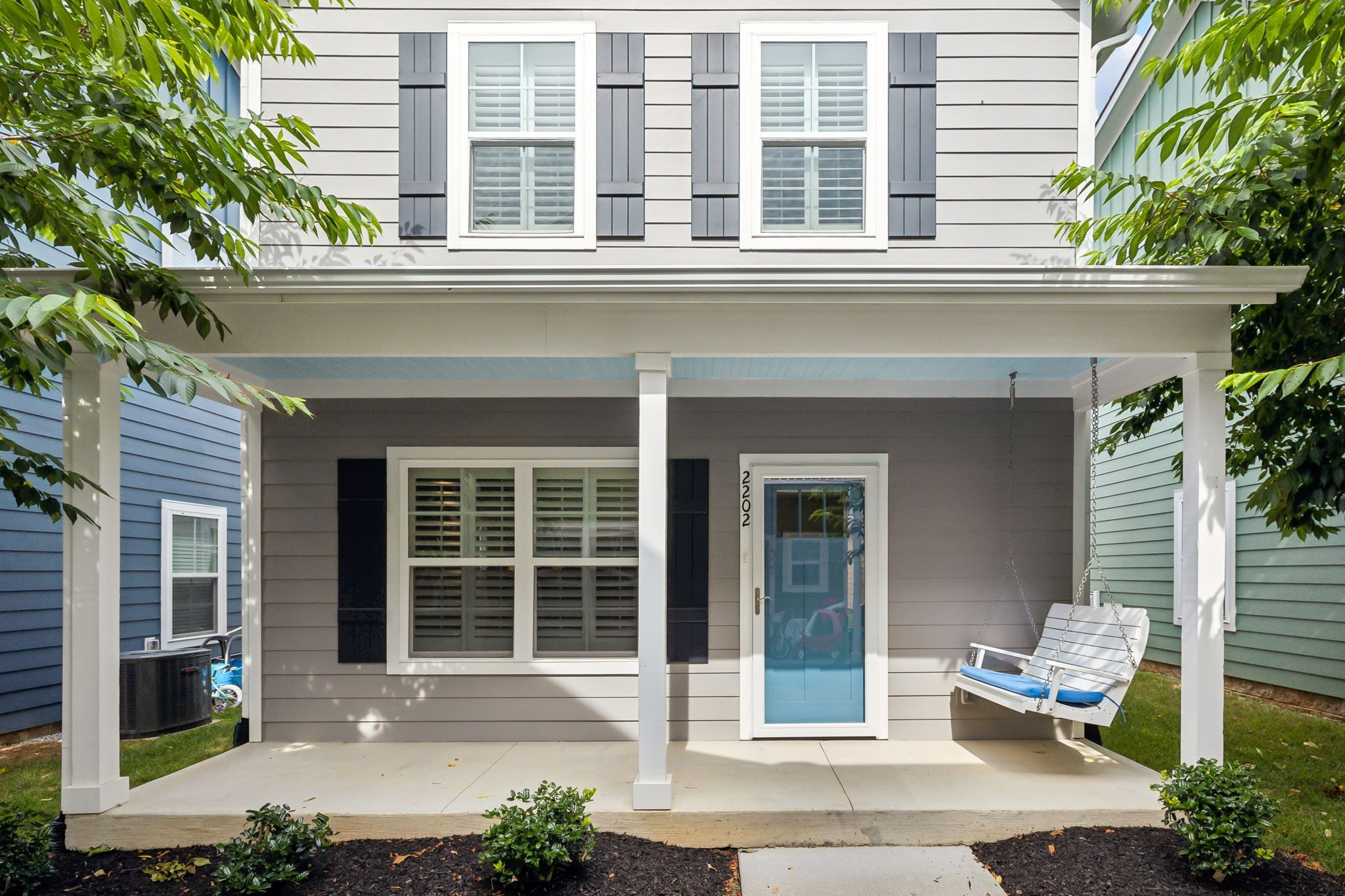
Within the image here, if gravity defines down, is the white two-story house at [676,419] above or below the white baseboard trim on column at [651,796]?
above

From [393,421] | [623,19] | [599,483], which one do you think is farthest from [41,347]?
[623,19]

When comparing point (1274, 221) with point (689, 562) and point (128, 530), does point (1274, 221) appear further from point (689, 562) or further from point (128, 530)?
point (128, 530)

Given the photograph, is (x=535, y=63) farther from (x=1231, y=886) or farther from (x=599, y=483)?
(x=1231, y=886)

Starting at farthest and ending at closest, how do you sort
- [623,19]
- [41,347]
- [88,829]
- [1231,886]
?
[623,19], [88,829], [1231,886], [41,347]

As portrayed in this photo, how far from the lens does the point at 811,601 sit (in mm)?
5391

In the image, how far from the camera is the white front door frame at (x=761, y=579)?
529 cm

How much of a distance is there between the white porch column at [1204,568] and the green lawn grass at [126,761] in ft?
17.8

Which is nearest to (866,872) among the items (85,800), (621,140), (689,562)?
(689,562)

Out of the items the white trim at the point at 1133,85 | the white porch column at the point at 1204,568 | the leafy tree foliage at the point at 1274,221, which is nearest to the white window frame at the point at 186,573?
the leafy tree foliage at the point at 1274,221

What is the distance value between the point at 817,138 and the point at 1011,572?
292 cm

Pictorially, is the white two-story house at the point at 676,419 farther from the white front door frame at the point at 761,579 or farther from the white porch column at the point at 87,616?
the white porch column at the point at 87,616

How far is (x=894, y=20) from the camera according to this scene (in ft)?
17.1

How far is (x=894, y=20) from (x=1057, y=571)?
352cm

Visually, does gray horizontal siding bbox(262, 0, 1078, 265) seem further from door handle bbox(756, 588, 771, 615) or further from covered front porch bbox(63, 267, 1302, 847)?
door handle bbox(756, 588, 771, 615)
